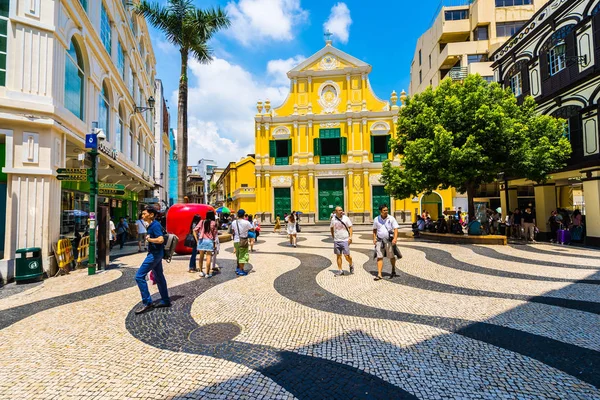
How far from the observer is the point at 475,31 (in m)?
32.1

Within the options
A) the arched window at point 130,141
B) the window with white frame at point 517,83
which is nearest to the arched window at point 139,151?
the arched window at point 130,141

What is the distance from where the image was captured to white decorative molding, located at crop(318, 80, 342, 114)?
31250mm

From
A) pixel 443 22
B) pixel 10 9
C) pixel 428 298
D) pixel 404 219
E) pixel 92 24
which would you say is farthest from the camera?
pixel 443 22

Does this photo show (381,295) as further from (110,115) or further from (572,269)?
(110,115)

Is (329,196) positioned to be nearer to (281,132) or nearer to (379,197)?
(379,197)

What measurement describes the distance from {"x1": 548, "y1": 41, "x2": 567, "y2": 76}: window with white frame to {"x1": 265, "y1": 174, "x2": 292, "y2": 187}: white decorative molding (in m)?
20.9

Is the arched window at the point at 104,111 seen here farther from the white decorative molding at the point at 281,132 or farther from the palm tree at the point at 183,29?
the white decorative molding at the point at 281,132

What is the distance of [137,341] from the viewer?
394cm

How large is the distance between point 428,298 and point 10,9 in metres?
→ 12.1

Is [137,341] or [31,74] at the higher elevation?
[31,74]

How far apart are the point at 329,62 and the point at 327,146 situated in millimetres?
8625

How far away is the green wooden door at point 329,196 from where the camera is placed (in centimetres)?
3045

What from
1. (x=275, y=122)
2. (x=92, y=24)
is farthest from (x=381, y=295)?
(x=275, y=122)

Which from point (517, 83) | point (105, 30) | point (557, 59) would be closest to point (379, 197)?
point (517, 83)
